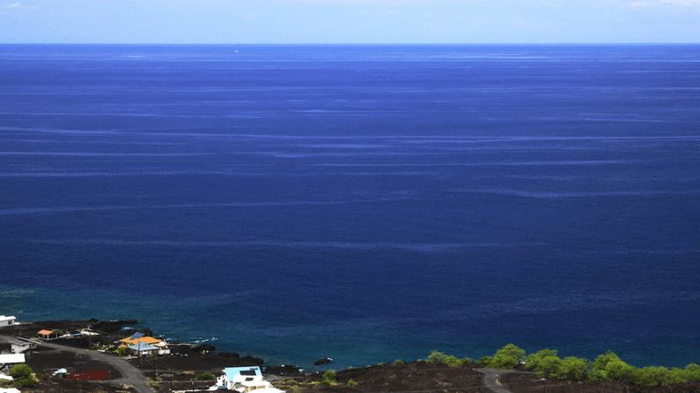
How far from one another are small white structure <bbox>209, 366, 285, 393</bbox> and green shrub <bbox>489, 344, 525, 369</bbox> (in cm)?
1377

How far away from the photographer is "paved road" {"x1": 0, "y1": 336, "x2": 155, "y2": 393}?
65938mm

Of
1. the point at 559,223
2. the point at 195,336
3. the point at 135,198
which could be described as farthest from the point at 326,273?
the point at 135,198

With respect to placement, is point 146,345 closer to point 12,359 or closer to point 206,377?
point 206,377

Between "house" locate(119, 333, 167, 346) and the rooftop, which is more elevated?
"house" locate(119, 333, 167, 346)

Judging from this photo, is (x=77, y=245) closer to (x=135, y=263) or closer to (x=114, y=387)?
(x=135, y=263)

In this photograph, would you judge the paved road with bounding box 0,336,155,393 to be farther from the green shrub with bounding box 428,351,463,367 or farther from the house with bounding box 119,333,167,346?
the green shrub with bounding box 428,351,463,367

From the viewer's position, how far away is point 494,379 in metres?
64.4

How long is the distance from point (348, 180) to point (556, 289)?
175 feet

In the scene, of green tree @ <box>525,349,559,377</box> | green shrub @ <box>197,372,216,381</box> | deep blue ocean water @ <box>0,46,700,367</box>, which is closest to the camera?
green tree @ <box>525,349,559,377</box>

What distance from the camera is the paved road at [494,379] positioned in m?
62.2

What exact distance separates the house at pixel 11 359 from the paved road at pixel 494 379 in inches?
1107

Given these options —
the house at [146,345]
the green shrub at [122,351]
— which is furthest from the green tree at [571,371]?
the green shrub at [122,351]

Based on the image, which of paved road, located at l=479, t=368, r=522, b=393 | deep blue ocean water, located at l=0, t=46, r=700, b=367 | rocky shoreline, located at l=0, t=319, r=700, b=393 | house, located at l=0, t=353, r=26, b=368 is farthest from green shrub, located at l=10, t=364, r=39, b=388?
paved road, located at l=479, t=368, r=522, b=393

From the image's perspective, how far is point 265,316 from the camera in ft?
279
